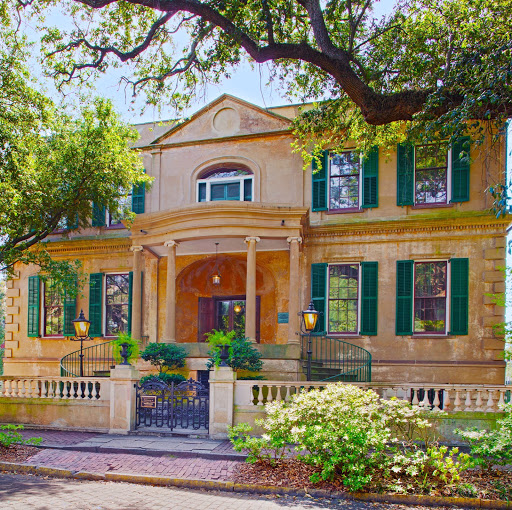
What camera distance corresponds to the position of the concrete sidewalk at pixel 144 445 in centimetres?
905

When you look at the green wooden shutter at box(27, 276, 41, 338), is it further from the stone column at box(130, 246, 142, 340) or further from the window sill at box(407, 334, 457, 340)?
the window sill at box(407, 334, 457, 340)

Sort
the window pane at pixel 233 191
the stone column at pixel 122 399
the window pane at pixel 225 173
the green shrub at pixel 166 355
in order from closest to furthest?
1. the stone column at pixel 122 399
2. the green shrub at pixel 166 355
3. the window pane at pixel 233 191
4. the window pane at pixel 225 173

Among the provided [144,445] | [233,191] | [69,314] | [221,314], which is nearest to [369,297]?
[221,314]

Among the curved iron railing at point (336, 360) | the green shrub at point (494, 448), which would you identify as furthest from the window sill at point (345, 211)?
the green shrub at point (494, 448)

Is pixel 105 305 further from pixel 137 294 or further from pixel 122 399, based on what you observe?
pixel 122 399

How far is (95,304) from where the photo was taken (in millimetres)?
17578

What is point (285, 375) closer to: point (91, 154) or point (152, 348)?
point (152, 348)

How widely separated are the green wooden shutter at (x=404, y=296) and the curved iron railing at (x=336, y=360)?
1.33 metres

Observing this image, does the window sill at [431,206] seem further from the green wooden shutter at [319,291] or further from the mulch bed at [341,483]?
the mulch bed at [341,483]

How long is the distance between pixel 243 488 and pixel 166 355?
652 cm

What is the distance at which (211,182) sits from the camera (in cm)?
1734

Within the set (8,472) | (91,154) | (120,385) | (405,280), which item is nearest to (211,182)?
(91,154)

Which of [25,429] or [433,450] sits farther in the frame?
[25,429]

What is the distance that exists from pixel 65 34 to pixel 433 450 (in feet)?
38.0
